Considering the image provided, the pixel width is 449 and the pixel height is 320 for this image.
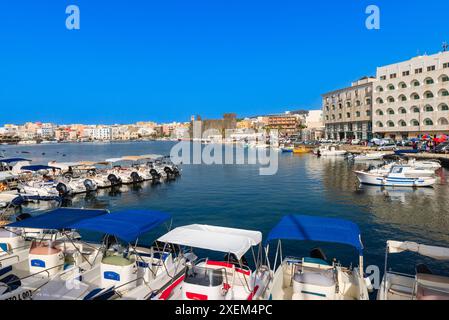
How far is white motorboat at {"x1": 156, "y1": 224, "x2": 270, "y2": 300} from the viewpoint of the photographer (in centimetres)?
857

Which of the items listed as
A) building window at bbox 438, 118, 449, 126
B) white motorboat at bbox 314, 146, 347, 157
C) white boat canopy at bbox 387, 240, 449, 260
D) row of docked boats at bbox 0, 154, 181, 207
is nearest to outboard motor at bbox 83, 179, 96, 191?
row of docked boats at bbox 0, 154, 181, 207

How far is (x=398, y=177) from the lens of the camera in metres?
37.5

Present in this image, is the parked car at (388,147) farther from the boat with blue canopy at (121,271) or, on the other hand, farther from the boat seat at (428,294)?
the boat with blue canopy at (121,271)

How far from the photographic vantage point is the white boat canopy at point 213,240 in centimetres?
938

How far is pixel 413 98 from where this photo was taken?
75.4 metres

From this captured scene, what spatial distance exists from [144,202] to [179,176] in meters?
18.7

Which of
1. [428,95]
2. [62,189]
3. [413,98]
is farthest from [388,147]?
[62,189]

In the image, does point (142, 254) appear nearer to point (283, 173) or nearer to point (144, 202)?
point (144, 202)

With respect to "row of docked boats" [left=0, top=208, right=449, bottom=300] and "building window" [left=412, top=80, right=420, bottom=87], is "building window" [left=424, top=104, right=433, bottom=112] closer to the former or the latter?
"building window" [left=412, top=80, right=420, bottom=87]

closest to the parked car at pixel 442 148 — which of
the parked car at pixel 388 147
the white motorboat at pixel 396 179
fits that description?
the parked car at pixel 388 147

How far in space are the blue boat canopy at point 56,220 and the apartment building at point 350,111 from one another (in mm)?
89214

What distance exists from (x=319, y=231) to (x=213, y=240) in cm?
361

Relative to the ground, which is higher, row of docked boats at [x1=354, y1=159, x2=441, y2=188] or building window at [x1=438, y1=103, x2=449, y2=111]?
building window at [x1=438, y1=103, x2=449, y2=111]
